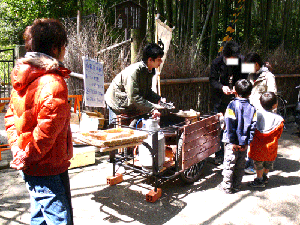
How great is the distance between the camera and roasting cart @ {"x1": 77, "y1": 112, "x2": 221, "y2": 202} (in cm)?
342

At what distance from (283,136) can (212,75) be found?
330cm

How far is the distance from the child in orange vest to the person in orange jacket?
2.85 m

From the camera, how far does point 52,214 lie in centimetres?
186

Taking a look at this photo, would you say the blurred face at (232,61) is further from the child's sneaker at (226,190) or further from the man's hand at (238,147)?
the child's sneaker at (226,190)

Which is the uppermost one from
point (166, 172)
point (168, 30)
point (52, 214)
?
point (168, 30)

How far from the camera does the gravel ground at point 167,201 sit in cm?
317

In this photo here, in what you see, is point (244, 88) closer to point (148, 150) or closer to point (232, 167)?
point (232, 167)

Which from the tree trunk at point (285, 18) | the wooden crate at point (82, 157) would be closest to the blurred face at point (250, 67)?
the wooden crate at point (82, 157)

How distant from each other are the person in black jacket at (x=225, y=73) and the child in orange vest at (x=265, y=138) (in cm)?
64

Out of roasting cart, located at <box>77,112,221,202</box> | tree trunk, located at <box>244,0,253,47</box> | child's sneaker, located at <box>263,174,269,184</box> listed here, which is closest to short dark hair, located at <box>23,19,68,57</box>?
roasting cart, located at <box>77,112,221,202</box>

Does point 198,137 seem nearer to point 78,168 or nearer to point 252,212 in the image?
point 252,212

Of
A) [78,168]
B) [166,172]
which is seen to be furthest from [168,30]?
[78,168]

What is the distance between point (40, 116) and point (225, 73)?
11.2 feet

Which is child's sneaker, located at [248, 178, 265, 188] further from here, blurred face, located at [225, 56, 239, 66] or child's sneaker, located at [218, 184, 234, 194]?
blurred face, located at [225, 56, 239, 66]
